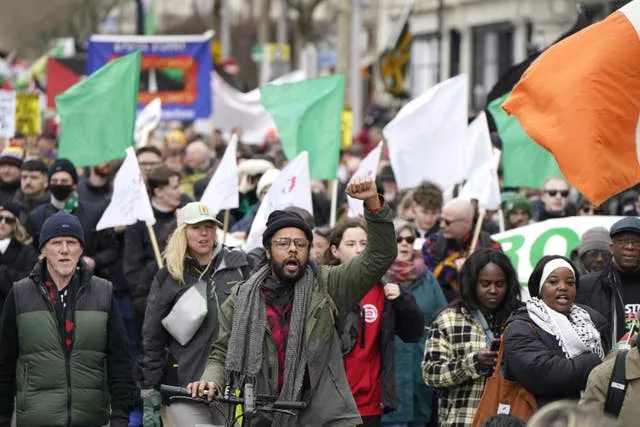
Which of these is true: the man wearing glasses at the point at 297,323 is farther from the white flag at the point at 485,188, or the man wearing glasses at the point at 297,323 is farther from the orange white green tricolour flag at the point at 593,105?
the white flag at the point at 485,188

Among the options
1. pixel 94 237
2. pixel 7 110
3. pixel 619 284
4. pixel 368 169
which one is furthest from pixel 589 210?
pixel 7 110

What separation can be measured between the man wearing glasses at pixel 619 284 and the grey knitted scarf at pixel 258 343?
6.40ft

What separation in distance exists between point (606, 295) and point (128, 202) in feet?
13.2

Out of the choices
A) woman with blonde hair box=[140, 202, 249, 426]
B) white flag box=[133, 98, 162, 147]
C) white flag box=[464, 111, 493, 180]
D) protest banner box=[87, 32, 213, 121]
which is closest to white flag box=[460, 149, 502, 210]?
white flag box=[464, 111, 493, 180]

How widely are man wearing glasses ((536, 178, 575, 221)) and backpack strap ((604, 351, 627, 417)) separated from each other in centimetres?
736

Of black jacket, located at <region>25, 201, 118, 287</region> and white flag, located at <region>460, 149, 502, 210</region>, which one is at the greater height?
white flag, located at <region>460, 149, 502, 210</region>

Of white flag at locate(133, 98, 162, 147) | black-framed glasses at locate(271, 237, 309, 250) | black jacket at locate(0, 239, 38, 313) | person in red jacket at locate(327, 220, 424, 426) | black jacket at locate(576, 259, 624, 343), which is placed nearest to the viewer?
black-framed glasses at locate(271, 237, 309, 250)

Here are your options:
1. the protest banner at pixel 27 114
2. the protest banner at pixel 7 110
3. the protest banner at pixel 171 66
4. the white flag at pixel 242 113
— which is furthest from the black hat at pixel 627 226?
the white flag at pixel 242 113

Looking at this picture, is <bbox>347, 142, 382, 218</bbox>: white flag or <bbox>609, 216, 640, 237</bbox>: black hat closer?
<bbox>609, 216, 640, 237</bbox>: black hat

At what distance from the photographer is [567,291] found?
805 centimetres

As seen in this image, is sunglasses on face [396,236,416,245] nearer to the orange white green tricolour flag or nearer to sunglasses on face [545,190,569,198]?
the orange white green tricolour flag

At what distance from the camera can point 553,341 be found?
787 centimetres

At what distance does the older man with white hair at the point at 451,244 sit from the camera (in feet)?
36.3

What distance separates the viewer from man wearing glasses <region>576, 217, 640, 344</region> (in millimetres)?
8875
